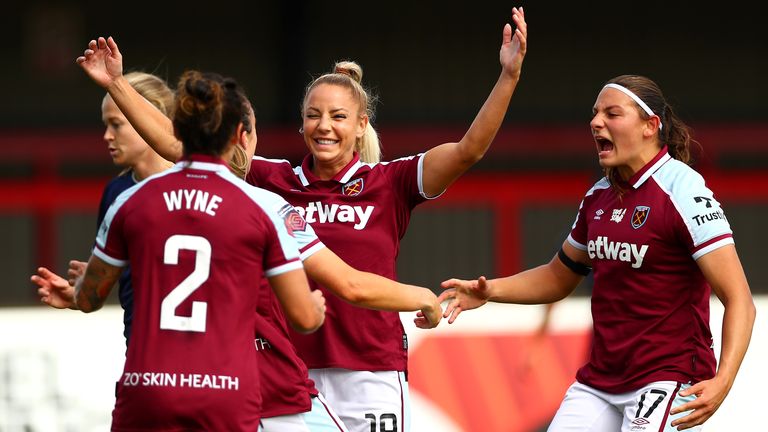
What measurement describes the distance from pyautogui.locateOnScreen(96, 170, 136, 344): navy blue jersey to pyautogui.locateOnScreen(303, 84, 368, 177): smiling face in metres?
1.03

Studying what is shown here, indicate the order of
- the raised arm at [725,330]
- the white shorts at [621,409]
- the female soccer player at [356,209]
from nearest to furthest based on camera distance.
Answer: the raised arm at [725,330], the white shorts at [621,409], the female soccer player at [356,209]

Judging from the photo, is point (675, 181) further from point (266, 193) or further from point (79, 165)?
point (79, 165)

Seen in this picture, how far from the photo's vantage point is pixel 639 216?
509cm

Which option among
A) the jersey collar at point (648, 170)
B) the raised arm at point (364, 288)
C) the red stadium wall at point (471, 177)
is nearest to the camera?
the raised arm at point (364, 288)

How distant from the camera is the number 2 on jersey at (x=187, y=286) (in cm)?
398

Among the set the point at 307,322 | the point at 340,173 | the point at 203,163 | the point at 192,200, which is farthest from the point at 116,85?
the point at 307,322

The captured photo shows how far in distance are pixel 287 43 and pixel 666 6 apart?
17.0ft

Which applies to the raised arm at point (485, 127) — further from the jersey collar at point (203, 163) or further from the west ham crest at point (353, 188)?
the jersey collar at point (203, 163)

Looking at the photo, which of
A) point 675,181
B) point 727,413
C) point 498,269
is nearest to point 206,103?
point 675,181

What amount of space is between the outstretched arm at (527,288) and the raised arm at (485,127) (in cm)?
48

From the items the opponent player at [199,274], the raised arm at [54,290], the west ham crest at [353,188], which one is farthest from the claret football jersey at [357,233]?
the opponent player at [199,274]

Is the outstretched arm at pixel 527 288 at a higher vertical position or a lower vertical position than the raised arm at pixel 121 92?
lower

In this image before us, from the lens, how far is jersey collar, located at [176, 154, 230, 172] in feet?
13.5

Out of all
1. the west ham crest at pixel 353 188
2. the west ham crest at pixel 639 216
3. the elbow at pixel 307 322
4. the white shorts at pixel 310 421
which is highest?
the west ham crest at pixel 353 188
